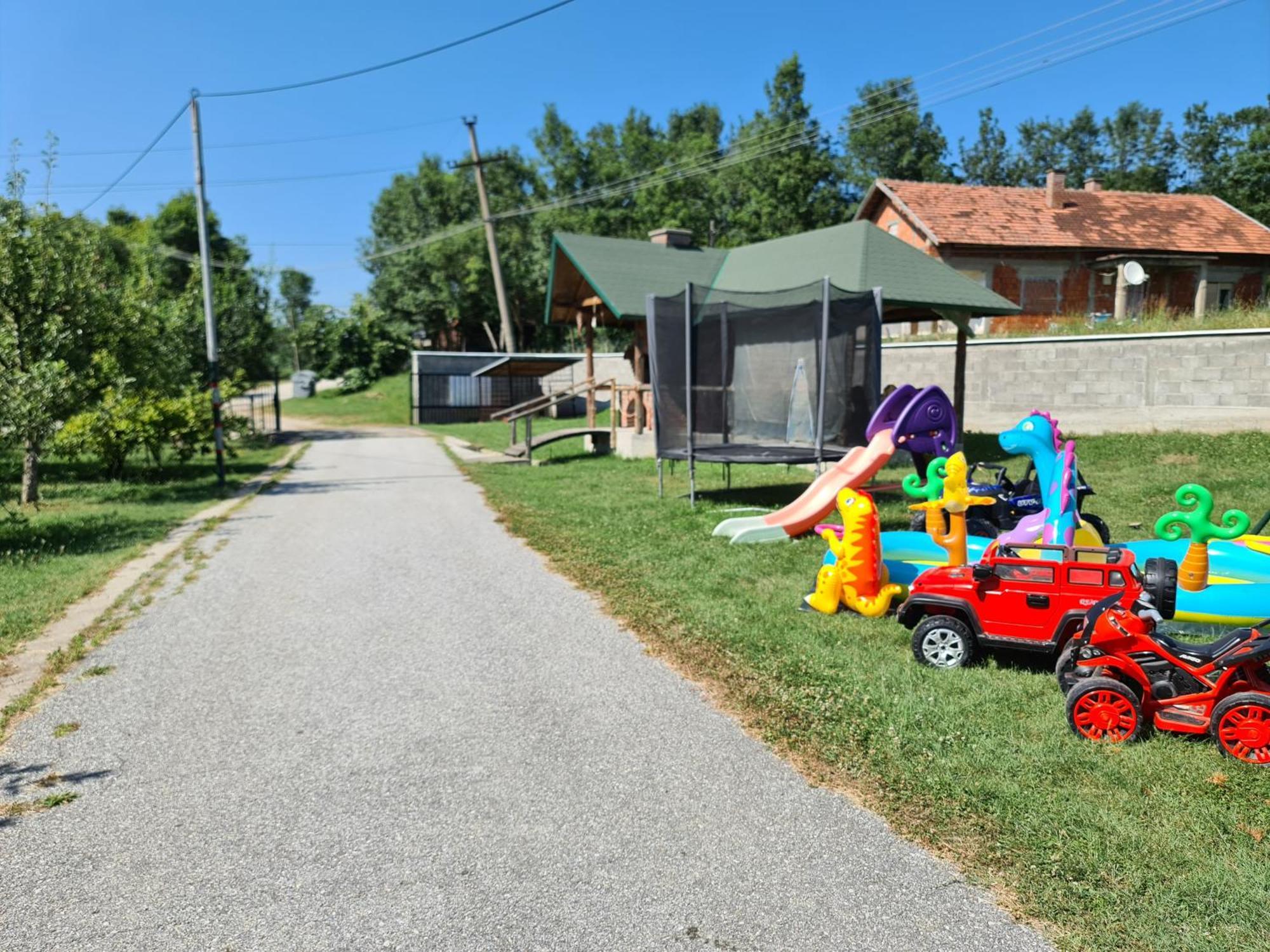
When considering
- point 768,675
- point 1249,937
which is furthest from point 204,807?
point 1249,937

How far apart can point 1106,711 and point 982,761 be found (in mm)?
686

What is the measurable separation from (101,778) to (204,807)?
735 millimetres

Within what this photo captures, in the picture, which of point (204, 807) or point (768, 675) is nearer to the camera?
point (204, 807)

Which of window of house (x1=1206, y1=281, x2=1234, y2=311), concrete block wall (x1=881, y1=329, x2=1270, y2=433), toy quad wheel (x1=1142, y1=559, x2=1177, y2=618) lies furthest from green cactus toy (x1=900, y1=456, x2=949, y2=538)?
window of house (x1=1206, y1=281, x2=1234, y2=311)

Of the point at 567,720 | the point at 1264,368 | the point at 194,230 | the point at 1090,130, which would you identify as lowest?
the point at 567,720

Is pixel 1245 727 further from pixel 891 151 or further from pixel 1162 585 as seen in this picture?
pixel 891 151

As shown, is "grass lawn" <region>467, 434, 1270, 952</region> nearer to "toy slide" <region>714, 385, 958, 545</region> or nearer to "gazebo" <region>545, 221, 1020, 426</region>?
"toy slide" <region>714, 385, 958, 545</region>

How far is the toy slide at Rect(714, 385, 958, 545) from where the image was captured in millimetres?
8867

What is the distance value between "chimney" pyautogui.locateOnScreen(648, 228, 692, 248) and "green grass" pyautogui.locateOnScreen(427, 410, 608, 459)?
5572 mm

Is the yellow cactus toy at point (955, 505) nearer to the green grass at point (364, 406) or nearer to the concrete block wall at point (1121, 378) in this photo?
the concrete block wall at point (1121, 378)

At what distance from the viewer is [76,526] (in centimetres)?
1155

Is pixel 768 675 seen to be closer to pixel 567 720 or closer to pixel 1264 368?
pixel 567 720

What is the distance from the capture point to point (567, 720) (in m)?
5.00

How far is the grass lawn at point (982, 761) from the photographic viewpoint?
3090mm
